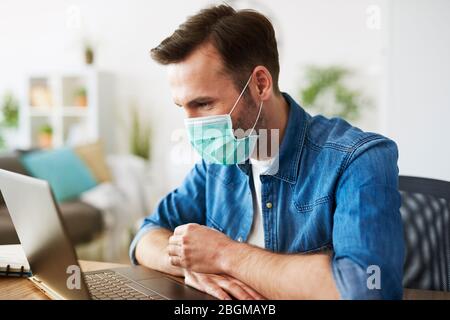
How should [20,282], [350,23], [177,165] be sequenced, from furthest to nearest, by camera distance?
[177,165] → [350,23] → [20,282]

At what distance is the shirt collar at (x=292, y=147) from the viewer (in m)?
1.14

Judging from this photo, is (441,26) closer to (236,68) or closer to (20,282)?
(236,68)

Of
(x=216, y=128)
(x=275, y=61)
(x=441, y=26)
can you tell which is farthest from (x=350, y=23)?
(x=216, y=128)

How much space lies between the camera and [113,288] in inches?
36.9

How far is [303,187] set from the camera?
1.11 m

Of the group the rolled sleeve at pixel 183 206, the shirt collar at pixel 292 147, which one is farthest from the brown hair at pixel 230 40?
the rolled sleeve at pixel 183 206

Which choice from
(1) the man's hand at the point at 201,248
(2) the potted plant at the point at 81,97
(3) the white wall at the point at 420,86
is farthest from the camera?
(2) the potted plant at the point at 81,97

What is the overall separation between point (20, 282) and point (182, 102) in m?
0.52

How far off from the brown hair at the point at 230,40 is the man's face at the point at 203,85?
0.7 inches

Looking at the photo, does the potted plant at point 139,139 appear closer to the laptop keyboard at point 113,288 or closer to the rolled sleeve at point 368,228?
the laptop keyboard at point 113,288

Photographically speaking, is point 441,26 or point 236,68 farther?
point 441,26

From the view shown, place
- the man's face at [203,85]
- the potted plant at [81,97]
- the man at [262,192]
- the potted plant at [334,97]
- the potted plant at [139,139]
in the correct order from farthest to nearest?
the potted plant at [81,97], the potted plant at [139,139], the potted plant at [334,97], the man's face at [203,85], the man at [262,192]

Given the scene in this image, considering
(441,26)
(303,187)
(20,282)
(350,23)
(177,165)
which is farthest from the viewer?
(177,165)

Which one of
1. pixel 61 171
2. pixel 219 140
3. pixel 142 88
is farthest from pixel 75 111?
pixel 219 140
